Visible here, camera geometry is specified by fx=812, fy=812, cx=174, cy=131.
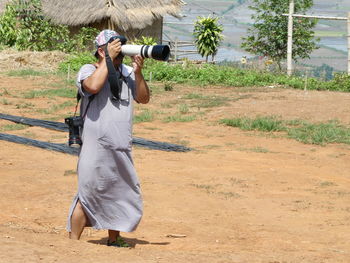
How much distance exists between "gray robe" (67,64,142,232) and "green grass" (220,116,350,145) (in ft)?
21.6

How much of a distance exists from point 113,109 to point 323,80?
48.9 ft

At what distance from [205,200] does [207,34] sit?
23.1 m

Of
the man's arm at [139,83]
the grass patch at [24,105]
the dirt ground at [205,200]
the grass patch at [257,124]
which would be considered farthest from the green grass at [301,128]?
the man's arm at [139,83]

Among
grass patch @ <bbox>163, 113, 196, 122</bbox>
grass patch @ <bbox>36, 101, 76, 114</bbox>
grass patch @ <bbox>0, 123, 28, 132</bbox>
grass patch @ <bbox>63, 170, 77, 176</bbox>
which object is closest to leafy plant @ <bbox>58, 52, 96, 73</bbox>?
grass patch @ <bbox>36, 101, 76, 114</bbox>

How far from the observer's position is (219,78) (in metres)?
18.8

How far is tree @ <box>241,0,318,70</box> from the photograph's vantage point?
2848cm

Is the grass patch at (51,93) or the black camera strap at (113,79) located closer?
the black camera strap at (113,79)

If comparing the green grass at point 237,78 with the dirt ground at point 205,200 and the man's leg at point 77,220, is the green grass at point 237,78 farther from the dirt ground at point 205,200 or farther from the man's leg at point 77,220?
the man's leg at point 77,220

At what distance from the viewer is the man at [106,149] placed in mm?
5277

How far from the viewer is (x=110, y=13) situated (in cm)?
2617

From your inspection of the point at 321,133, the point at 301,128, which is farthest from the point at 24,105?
the point at 321,133

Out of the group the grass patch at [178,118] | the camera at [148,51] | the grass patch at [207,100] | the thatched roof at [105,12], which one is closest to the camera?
the camera at [148,51]

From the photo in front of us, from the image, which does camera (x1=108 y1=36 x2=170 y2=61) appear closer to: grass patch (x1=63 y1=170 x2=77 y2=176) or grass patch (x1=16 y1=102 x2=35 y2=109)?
grass patch (x1=63 y1=170 x2=77 y2=176)

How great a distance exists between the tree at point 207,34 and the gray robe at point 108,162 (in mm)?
24980
